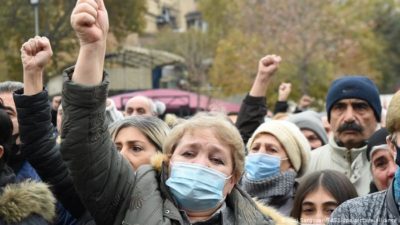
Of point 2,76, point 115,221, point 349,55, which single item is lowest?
point 349,55

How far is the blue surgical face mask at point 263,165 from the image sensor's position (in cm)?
527

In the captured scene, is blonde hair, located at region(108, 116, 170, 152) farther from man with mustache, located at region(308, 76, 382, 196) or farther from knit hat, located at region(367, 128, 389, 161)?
man with mustache, located at region(308, 76, 382, 196)

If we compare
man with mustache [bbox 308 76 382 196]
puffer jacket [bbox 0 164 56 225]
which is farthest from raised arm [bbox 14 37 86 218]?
man with mustache [bbox 308 76 382 196]

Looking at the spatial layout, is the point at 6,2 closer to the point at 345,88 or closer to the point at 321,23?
the point at 345,88

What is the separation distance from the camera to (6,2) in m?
14.9

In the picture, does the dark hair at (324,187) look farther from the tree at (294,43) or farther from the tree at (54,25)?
the tree at (294,43)

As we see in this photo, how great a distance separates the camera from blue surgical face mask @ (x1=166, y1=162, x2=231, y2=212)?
3.38 metres

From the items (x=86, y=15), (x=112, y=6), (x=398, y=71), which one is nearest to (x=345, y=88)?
(x=86, y=15)

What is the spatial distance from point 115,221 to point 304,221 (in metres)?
1.67

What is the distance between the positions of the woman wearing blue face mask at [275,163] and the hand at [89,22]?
2313 millimetres

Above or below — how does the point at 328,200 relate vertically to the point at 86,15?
below

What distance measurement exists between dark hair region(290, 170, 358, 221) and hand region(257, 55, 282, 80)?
134 centimetres

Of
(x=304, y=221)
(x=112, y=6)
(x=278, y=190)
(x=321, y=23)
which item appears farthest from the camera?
(x=321, y=23)

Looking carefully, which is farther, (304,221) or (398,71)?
(398,71)
